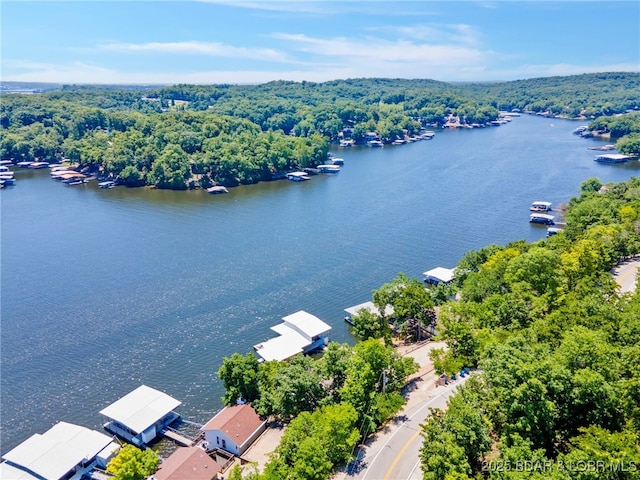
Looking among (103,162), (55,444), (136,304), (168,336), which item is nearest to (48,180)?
(103,162)

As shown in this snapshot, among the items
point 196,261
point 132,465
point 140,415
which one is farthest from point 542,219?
point 132,465

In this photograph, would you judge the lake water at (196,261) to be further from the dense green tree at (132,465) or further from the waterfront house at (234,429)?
the dense green tree at (132,465)

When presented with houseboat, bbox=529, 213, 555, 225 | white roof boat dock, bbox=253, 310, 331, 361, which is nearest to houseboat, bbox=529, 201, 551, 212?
houseboat, bbox=529, 213, 555, 225

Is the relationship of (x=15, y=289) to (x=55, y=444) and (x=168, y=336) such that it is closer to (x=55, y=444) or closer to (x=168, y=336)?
(x=168, y=336)

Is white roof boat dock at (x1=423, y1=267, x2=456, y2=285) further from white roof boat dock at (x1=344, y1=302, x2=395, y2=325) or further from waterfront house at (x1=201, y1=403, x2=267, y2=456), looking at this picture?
waterfront house at (x1=201, y1=403, x2=267, y2=456)

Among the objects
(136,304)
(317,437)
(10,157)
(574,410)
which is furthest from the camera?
(10,157)

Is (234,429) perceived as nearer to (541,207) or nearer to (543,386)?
(543,386)

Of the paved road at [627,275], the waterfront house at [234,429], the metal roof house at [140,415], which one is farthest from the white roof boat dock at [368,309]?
the paved road at [627,275]
